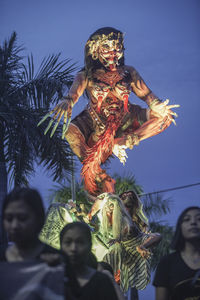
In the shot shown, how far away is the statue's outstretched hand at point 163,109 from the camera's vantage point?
27.4ft

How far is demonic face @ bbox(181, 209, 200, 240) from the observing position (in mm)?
3426

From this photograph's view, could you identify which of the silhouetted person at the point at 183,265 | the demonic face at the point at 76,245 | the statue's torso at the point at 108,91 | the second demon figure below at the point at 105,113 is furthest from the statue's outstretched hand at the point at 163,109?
the demonic face at the point at 76,245

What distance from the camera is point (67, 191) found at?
1639 cm

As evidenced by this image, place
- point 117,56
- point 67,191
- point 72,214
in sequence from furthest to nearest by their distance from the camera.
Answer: point 67,191 → point 117,56 → point 72,214

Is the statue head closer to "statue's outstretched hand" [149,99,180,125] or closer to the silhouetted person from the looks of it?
"statue's outstretched hand" [149,99,180,125]

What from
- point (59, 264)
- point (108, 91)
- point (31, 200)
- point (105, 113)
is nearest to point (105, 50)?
point (108, 91)

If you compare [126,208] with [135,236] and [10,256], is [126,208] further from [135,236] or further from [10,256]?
[10,256]

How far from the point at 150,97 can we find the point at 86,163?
5.01 feet

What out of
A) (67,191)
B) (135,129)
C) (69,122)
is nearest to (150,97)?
(135,129)

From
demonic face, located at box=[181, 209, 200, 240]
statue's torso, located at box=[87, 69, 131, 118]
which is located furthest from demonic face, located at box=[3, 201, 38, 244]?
statue's torso, located at box=[87, 69, 131, 118]

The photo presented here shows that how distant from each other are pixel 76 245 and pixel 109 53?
18.1 ft

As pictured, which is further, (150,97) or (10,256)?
(150,97)

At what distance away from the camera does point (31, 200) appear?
2.89 meters

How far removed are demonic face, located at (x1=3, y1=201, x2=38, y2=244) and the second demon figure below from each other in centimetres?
538
